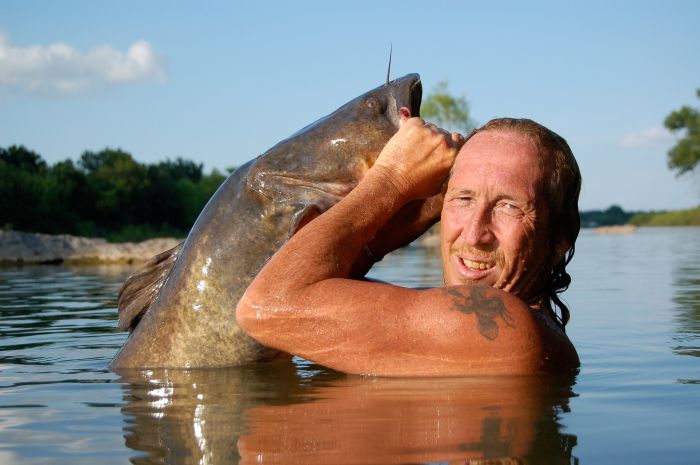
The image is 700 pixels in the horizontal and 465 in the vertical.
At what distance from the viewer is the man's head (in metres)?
3.19

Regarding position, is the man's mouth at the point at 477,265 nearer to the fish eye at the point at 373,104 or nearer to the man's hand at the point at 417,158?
the man's hand at the point at 417,158

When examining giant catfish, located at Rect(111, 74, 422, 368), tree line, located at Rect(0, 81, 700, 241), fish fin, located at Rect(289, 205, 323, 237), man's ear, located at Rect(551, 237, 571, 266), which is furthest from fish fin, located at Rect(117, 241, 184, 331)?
tree line, located at Rect(0, 81, 700, 241)

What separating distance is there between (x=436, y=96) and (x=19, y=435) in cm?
5120

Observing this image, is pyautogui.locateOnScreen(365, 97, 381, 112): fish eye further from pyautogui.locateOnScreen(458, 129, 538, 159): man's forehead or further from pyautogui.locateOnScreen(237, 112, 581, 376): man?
pyautogui.locateOnScreen(458, 129, 538, 159): man's forehead

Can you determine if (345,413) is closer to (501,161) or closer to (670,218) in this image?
(501,161)

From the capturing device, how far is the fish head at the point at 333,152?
3.84 metres

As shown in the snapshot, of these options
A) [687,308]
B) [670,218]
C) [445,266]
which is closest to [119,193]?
[687,308]

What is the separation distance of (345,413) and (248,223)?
1238 mm

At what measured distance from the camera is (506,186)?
3.18 metres

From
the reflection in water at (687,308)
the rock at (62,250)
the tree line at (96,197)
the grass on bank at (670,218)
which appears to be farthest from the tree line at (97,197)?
the grass on bank at (670,218)

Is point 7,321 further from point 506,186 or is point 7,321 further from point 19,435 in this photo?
point 506,186

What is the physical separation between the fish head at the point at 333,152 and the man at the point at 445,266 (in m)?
0.43

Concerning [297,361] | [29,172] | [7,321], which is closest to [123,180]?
[29,172]

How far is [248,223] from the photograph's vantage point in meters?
3.91
